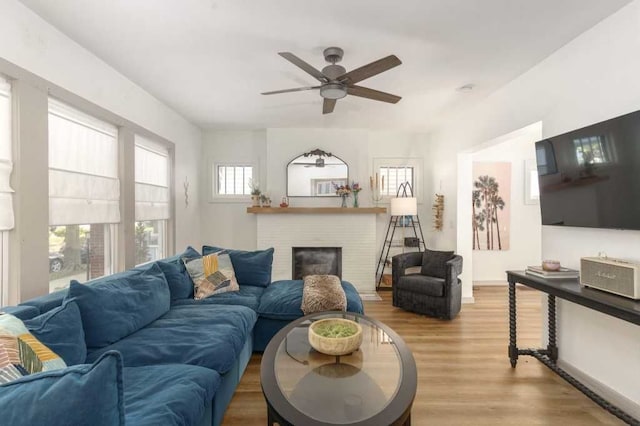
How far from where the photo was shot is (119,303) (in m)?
1.89

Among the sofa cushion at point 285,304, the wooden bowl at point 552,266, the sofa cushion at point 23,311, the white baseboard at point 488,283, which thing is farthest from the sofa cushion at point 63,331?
the white baseboard at point 488,283

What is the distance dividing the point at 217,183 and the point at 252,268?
7.57 feet

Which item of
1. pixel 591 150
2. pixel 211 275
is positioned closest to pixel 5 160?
pixel 211 275

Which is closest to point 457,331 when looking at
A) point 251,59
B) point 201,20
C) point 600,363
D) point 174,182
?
point 600,363

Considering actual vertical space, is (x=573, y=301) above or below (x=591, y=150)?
below

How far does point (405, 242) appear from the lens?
4945mm

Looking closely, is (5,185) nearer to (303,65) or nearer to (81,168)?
(81,168)

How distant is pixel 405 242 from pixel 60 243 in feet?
14.2

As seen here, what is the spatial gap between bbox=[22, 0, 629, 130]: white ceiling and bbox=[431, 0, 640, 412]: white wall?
0.13 m

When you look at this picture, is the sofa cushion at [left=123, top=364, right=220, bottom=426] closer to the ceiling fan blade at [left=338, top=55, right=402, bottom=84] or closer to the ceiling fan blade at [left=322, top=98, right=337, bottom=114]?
the ceiling fan blade at [left=338, top=55, right=402, bottom=84]

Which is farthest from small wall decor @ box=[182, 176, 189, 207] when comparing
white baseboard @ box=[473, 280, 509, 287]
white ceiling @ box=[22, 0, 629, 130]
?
white baseboard @ box=[473, 280, 509, 287]

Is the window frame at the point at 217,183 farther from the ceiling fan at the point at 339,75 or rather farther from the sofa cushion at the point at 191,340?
the sofa cushion at the point at 191,340

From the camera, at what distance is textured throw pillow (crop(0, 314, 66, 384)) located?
104 cm

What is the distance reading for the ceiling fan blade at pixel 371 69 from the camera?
1987 mm
